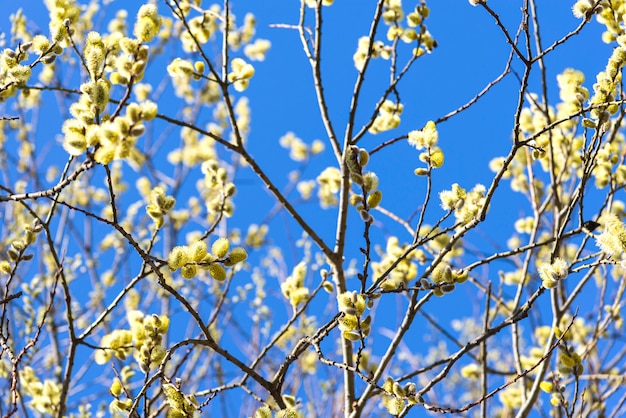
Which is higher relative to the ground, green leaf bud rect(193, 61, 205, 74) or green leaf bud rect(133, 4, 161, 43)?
green leaf bud rect(193, 61, 205, 74)

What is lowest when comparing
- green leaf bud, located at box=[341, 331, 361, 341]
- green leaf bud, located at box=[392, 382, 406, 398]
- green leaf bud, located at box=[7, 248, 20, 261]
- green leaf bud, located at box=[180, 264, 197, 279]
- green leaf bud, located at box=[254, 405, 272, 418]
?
green leaf bud, located at box=[254, 405, 272, 418]

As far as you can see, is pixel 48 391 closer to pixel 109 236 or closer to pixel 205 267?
pixel 205 267

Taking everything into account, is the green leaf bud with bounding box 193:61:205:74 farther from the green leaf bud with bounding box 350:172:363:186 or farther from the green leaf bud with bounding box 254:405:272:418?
the green leaf bud with bounding box 254:405:272:418

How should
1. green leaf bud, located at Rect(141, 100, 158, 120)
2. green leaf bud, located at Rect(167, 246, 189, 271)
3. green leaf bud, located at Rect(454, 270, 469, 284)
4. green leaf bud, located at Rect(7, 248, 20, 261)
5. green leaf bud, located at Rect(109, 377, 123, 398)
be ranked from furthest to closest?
green leaf bud, located at Rect(7, 248, 20, 261), green leaf bud, located at Rect(109, 377, 123, 398), green leaf bud, located at Rect(454, 270, 469, 284), green leaf bud, located at Rect(167, 246, 189, 271), green leaf bud, located at Rect(141, 100, 158, 120)

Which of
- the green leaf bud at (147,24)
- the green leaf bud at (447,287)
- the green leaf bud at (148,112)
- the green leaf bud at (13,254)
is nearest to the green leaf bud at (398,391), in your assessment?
the green leaf bud at (447,287)

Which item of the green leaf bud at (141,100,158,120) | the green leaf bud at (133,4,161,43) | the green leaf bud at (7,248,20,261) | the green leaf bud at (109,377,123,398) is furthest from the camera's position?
the green leaf bud at (7,248,20,261)

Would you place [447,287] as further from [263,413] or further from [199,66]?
[199,66]

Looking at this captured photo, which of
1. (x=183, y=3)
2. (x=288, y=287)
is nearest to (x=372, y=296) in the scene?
(x=288, y=287)

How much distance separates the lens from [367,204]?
1.65 metres

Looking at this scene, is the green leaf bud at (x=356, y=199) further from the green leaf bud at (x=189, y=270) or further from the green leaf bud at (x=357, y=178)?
the green leaf bud at (x=189, y=270)

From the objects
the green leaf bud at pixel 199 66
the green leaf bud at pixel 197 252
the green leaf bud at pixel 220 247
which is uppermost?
the green leaf bud at pixel 199 66

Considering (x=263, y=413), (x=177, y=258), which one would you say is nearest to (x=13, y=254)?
(x=177, y=258)

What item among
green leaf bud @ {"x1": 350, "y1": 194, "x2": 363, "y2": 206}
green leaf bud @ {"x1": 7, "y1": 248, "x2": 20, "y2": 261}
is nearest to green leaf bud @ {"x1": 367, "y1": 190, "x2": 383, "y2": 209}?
green leaf bud @ {"x1": 350, "y1": 194, "x2": 363, "y2": 206}

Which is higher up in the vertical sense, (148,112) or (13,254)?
(13,254)
